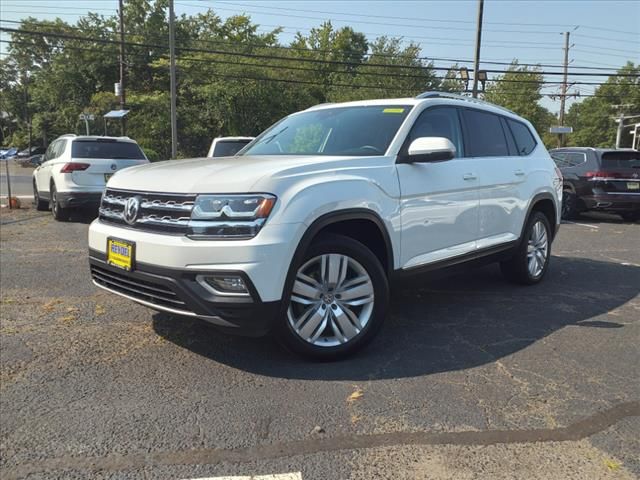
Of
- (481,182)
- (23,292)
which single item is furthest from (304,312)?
(23,292)

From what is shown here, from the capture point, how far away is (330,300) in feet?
11.6

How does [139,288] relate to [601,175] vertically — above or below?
below

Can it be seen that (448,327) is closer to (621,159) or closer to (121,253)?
(121,253)

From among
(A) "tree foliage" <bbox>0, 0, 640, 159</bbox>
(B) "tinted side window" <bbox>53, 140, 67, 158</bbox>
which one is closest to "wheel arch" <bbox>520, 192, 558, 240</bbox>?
(B) "tinted side window" <bbox>53, 140, 67, 158</bbox>

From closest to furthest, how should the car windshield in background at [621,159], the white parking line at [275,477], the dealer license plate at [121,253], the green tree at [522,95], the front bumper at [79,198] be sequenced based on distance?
the white parking line at [275,477] < the dealer license plate at [121,253] < the front bumper at [79,198] < the car windshield in background at [621,159] < the green tree at [522,95]

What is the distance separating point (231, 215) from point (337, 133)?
163 cm

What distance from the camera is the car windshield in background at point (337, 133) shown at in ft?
13.7

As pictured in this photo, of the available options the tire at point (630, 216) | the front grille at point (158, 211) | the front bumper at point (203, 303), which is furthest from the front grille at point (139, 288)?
the tire at point (630, 216)

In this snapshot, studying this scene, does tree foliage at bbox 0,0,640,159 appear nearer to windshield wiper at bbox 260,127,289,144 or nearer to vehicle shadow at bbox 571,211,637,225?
vehicle shadow at bbox 571,211,637,225

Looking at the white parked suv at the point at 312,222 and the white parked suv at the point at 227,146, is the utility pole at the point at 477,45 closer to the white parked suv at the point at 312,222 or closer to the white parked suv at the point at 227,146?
the white parked suv at the point at 227,146

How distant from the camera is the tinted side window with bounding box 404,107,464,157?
4.29 meters

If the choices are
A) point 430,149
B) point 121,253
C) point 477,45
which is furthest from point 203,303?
point 477,45

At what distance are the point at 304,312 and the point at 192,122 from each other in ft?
122

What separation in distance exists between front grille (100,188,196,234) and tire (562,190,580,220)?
36.5 feet
